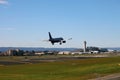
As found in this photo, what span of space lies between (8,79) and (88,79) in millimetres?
→ 11218

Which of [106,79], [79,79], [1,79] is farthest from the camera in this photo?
[1,79]

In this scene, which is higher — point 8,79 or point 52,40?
point 52,40

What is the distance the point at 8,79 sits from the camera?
1775 inches

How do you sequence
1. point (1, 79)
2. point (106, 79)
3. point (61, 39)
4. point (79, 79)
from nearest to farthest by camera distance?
1. point (106, 79)
2. point (79, 79)
3. point (1, 79)
4. point (61, 39)

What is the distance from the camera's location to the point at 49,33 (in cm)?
14200

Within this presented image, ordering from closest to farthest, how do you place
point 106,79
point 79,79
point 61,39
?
point 106,79 < point 79,79 < point 61,39

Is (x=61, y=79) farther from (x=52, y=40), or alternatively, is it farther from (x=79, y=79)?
(x=52, y=40)

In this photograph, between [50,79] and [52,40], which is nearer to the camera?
[50,79]

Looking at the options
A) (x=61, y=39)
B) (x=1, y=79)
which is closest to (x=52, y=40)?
(x=61, y=39)

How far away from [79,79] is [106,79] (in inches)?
166

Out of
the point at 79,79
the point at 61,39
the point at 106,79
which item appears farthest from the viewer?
the point at 61,39

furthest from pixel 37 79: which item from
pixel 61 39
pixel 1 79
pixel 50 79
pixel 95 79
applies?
pixel 61 39

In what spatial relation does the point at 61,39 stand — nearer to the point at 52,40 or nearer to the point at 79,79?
the point at 52,40

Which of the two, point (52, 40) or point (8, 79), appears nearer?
point (8, 79)
